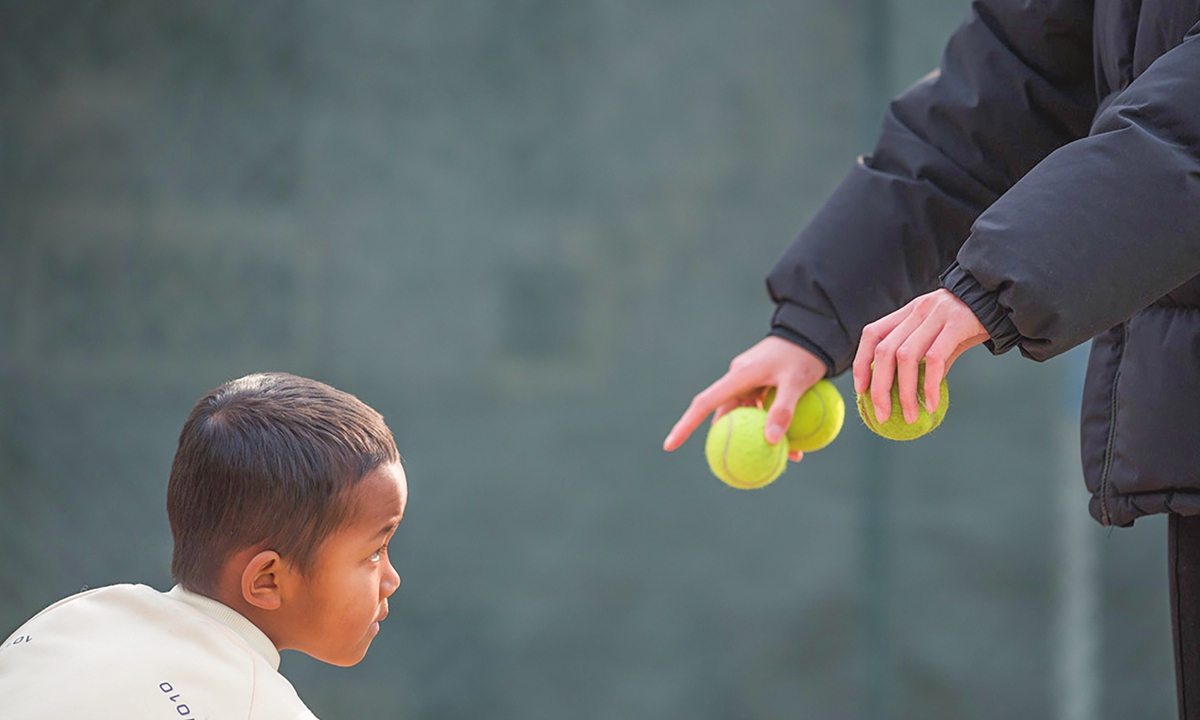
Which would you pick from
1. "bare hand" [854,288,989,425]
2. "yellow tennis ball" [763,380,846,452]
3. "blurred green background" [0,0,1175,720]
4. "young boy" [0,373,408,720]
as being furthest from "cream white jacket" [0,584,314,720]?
"blurred green background" [0,0,1175,720]

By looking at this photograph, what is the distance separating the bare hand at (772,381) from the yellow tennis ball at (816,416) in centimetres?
9

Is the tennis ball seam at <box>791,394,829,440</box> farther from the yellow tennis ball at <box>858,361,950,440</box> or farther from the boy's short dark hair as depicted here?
the boy's short dark hair

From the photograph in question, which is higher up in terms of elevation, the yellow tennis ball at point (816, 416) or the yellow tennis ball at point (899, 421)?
the yellow tennis ball at point (899, 421)

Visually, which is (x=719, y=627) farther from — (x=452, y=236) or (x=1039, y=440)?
(x=452, y=236)

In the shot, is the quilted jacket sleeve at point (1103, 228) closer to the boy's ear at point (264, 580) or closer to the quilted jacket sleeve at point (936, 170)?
the quilted jacket sleeve at point (936, 170)

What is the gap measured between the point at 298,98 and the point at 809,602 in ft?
A: 6.12

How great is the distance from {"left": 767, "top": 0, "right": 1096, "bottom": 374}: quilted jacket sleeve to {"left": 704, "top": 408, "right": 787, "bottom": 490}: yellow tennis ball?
0.13 metres

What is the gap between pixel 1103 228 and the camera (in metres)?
1.12

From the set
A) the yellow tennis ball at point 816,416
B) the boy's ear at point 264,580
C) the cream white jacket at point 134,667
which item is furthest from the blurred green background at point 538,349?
the cream white jacket at point 134,667

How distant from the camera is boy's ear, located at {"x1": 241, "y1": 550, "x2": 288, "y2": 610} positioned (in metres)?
1.29

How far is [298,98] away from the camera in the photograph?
10.6 feet

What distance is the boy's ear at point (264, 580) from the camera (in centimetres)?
129

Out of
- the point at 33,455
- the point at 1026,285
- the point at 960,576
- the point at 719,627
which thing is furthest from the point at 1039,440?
the point at 33,455

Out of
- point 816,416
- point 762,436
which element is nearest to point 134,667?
point 762,436
